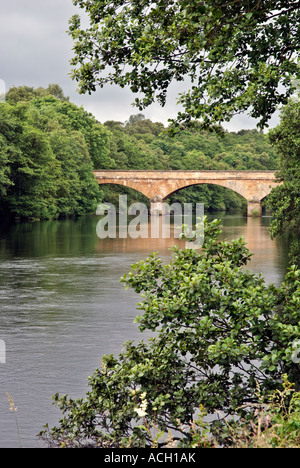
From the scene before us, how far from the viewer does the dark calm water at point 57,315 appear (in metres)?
10.5

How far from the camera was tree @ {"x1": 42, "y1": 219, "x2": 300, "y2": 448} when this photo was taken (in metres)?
6.72

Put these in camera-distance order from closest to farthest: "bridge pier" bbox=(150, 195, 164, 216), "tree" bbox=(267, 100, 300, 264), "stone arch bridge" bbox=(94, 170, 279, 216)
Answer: "tree" bbox=(267, 100, 300, 264), "stone arch bridge" bbox=(94, 170, 279, 216), "bridge pier" bbox=(150, 195, 164, 216)

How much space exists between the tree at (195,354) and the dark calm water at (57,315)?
6.01 ft

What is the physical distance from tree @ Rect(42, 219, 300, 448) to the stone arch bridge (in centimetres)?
6878

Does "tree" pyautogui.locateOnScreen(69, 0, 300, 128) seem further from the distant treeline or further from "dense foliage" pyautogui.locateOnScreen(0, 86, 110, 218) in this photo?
"dense foliage" pyautogui.locateOnScreen(0, 86, 110, 218)

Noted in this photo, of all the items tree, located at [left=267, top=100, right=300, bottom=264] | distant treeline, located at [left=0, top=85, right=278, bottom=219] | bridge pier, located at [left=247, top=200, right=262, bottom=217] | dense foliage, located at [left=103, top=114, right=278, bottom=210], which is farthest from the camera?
dense foliage, located at [left=103, top=114, right=278, bottom=210]

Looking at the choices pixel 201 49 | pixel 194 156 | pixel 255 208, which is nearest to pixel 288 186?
pixel 201 49

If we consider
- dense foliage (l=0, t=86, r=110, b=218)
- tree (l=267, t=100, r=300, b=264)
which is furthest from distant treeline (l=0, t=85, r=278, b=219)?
tree (l=267, t=100, r=300, b=264)

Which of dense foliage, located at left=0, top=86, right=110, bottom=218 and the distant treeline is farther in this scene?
the distant treeline

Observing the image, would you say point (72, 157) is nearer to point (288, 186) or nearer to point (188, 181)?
point (188, 181)

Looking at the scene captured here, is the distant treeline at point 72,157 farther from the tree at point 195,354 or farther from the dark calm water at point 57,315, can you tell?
the tree at point 195,354

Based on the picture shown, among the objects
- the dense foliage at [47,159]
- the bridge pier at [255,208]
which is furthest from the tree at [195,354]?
the bridge pier at [255,208]
